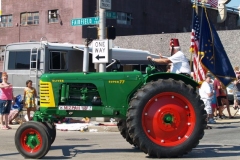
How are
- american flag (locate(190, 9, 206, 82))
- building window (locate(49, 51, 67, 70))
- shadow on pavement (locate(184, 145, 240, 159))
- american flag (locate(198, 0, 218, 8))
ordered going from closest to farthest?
shadow on pavement (locate(184, 145, 240, 159)) < american flag (locate(190, 9, 206, 82)) < building window (locate(49, 51, 67, 70)) < american flag (locate(198, 0, 218, 8))

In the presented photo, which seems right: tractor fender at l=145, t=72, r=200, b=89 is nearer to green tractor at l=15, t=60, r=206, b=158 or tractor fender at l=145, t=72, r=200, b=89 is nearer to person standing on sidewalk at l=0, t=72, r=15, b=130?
green tractor at l=15, t=60, r=206, b=158

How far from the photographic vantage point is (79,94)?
1044 centimetres

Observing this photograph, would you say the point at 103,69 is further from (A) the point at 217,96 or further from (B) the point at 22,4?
(B) the point at 22,4

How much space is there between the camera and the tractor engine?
406 inches

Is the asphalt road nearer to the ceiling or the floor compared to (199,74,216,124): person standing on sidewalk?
nearer to the floor

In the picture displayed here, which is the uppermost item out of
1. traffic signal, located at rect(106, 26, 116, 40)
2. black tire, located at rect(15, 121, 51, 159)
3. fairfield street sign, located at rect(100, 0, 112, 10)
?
fairfield street sign, located at rect(100, 0, 112, 10)

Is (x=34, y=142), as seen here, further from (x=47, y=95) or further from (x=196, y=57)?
(x=196, y=57)


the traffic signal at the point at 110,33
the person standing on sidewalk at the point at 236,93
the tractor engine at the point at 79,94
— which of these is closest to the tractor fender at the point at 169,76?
the tractor engine at the point at 79,94

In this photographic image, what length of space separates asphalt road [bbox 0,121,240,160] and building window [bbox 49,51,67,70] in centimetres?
675

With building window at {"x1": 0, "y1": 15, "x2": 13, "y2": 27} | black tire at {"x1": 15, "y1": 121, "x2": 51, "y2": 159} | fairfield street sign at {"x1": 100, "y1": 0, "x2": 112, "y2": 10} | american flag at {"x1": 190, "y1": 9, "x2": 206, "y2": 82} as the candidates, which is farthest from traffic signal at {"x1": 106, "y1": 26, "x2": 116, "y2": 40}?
building window at {"x1": 0, "y1": 15, "x2": 13, "y2": 27}

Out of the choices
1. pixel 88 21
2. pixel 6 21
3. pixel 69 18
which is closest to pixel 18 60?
pixel 88 21

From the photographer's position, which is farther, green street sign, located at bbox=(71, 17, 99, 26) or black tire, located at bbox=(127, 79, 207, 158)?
green street sign, located at bbox=(71, 17, 99, 26)

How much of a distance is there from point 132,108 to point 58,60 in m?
13.1

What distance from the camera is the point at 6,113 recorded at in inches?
650
